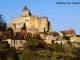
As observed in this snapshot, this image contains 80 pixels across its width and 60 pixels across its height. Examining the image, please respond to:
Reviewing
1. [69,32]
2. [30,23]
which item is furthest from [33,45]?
[69,32]

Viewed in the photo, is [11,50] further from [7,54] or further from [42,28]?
[42,28]

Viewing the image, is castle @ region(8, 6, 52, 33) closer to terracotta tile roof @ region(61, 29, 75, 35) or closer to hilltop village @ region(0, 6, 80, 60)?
hilltop village @ region(0, 6, 80, 60)

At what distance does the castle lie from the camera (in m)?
81.9

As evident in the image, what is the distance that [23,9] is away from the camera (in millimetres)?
88750

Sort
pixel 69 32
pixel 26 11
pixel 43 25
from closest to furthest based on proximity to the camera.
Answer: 1. pixel 43 25
2. pixel 69 32
3. pixel 26 11

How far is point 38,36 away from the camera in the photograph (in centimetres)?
6975

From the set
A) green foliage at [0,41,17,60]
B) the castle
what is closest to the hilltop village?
the castle

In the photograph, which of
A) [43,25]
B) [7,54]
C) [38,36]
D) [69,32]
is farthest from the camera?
[69,32]

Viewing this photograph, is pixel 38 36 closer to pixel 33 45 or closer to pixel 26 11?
pixel 33 45

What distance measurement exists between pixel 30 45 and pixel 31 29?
85.6 ft

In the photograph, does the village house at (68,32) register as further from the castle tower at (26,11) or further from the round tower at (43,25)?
the castle tower at (26,11)

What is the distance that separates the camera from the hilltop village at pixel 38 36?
55841 mm

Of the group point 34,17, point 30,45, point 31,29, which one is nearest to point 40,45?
point 30,45

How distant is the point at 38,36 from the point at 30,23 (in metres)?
14.9
